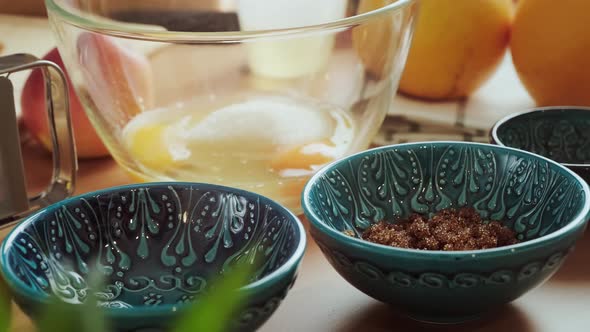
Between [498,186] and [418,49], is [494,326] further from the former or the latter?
[418,49]

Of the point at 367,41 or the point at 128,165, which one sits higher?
the point at 367,41

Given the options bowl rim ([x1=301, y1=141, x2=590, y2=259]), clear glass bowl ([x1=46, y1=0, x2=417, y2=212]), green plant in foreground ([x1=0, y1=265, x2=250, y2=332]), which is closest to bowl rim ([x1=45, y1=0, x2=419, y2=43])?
clear glass bowl ([x1=46, y1=0, x2=417, y2=212])

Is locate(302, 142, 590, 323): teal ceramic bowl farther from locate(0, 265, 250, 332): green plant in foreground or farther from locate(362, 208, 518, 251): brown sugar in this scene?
locate(0, 265, 250, 332): green plant in foreground

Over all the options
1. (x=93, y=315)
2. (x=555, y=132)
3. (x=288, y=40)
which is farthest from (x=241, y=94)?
(x=93, y=315)

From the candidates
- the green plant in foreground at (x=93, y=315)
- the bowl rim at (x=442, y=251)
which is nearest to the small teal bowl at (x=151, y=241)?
the bowl rim at (x=442, y=251)

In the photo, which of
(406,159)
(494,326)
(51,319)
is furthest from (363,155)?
(51,319)

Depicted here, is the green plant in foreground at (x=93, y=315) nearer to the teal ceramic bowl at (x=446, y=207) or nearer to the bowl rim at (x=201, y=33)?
the teal ceramic bowl at (x=446, y=207)
